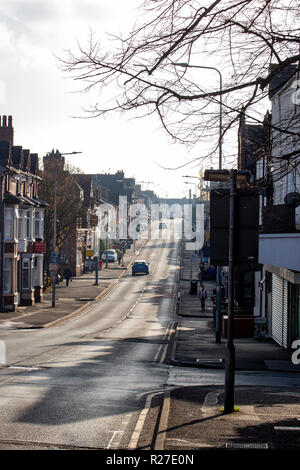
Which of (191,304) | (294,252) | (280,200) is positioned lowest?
(191,304)

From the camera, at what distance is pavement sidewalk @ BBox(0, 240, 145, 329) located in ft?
123

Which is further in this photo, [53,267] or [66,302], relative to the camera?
[66,302]

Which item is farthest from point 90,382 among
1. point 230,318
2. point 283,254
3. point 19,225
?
point 19,225

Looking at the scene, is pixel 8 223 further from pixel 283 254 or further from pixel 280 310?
pixel 283 254

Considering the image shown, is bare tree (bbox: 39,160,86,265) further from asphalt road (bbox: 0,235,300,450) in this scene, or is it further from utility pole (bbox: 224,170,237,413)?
utility pole (bbox: 224,170,237,413)

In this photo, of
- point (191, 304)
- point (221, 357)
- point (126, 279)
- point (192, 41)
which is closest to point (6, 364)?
point (221, 357)

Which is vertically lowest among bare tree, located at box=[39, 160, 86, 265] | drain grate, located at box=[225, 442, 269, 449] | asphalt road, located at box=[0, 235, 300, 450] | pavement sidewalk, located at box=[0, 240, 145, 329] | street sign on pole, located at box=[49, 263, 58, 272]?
pavement sidewalk, located at box=[0, 240, 145, 329]

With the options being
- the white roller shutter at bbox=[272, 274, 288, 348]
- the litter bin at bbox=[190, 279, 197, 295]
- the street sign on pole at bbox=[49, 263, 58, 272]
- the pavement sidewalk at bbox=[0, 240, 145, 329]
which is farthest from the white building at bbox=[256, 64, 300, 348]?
the litter bin at bbox=[190, 279, 197, 295]

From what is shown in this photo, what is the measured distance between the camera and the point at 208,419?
12547 millimetres

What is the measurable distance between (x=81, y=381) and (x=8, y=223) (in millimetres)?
27007

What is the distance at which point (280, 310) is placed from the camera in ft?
96.9

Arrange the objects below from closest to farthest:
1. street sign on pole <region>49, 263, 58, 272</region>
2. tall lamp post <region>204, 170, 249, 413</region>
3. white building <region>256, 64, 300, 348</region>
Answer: tall lamp post <region>204, 170, 249, 413</region> → white building <region>256, 64, 300, 348</region> → street sign on pole <region>49, 263, 58, 272</region>
